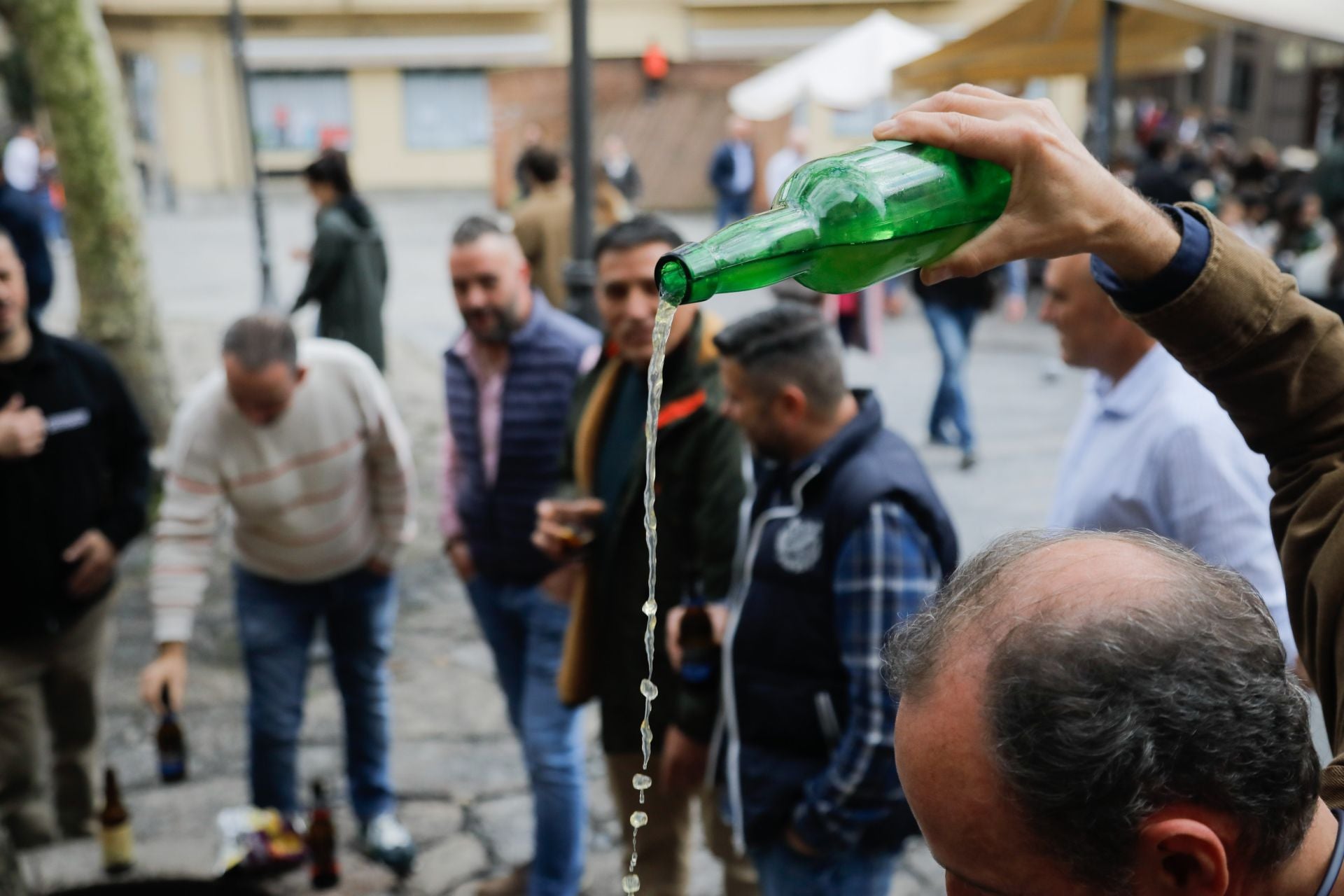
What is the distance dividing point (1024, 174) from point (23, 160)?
19.9 metres

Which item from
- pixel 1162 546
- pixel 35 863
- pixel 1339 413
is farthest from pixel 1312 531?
pixel 35 863

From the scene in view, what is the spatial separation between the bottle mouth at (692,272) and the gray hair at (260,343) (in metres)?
3.05

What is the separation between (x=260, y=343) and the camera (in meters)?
4.04

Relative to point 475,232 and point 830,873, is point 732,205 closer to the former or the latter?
→ point 475,232

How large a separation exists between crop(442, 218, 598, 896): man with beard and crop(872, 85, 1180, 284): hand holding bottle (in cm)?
272

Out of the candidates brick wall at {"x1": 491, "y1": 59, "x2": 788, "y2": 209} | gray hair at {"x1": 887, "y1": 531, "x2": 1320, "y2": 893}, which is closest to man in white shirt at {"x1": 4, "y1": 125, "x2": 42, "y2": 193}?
brick wall at {"x1": 491, "y1": 59, "x2": 788, "y2": 209}

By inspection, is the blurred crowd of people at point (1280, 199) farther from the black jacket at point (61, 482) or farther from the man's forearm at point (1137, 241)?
the black jacket at point (61, 482)

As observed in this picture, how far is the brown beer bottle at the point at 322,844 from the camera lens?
4273mm

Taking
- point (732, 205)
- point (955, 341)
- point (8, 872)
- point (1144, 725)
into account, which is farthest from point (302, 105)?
point (1144, 725)

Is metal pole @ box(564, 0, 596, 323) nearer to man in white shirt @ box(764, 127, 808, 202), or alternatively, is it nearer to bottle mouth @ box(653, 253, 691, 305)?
bottle mouth @ box(653, 253, 691, 305)

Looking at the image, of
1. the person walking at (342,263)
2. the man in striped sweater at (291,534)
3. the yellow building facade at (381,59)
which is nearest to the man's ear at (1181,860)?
the man in striped sweater at (291,534)

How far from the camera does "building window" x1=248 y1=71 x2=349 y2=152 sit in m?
27.9

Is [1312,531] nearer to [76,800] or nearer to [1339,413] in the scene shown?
[1339,413]

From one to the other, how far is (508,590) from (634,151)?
23015 mm
